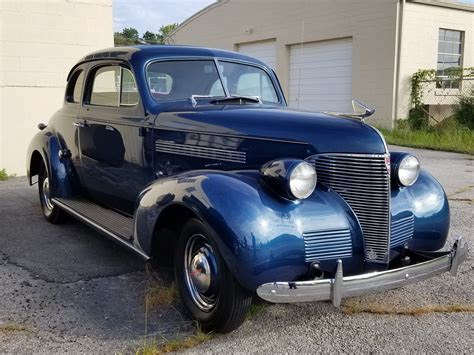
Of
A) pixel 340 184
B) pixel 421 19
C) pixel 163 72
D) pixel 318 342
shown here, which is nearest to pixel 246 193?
pixel 340 184

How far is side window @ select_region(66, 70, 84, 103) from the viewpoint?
5.49 metres

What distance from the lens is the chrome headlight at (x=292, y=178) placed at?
288cm

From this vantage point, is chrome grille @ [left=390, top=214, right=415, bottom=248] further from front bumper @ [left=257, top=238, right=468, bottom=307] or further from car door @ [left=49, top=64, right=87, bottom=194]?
car door @ [left=49, top=64, right=87, bottom=194]

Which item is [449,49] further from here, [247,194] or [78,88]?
[247,194]

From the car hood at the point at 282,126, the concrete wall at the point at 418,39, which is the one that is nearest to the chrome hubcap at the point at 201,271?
the car hood at the point at 282,126

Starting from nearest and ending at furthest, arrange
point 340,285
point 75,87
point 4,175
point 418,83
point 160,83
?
point 340,285
point 160,83
point 75,87
point 4,175
point 418,83

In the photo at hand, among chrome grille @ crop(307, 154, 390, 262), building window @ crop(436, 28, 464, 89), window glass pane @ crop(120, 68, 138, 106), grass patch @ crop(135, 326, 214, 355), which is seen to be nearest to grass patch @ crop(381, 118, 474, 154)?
building window @ crop(436, 28, 464, 89)

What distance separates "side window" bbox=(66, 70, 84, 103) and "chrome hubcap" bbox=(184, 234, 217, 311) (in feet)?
9.42

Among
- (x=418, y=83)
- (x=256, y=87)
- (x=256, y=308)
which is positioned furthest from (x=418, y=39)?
(x=256, y=308)

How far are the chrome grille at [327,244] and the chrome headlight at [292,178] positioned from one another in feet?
0.79

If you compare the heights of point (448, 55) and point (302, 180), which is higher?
point (448, 55)

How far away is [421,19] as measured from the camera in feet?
45.3

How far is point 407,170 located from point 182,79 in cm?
202

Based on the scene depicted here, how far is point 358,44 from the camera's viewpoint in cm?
1437
